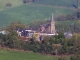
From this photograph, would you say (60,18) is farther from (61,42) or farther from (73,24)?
(61,42)

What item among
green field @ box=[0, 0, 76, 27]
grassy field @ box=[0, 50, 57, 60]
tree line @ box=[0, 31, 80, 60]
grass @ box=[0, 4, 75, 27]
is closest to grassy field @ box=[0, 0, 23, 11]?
green field @ box=[0, 0, 76, 27]

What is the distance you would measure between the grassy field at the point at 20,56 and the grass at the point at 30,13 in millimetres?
26390

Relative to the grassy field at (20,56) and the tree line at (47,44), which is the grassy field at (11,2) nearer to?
the tree line at (47,44)

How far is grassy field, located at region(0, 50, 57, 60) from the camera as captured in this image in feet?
104

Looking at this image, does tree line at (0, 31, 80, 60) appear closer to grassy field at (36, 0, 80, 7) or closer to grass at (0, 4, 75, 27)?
grass at (0, 4, 75, 27)

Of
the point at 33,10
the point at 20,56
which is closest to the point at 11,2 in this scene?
the point at 33,10

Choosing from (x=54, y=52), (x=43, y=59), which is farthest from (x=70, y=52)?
(x=43, y=59)

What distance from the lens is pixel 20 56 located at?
1281 inches

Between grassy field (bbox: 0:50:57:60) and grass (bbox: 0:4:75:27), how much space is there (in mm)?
26390

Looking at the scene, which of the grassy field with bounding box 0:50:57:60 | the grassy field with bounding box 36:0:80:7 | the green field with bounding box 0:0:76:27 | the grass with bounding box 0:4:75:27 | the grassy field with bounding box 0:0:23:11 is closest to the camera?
the grassy field with bounding box 0:50:57:60

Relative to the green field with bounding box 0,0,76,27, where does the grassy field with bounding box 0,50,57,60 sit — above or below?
below

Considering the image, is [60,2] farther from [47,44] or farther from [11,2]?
[47,44]

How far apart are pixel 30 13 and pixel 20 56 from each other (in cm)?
3416

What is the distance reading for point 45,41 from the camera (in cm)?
3878
